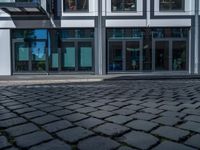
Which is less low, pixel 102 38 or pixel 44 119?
pixel 102 38

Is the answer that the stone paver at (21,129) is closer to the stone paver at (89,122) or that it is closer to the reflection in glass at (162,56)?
the stone paver at (89,122)

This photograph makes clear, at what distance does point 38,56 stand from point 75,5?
4436mm

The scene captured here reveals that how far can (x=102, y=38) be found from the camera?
24109 mm

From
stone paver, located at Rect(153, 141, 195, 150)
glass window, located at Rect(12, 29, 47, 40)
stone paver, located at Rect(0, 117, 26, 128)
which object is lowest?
stone paver, located at Rect(153, 141, 195, 150)

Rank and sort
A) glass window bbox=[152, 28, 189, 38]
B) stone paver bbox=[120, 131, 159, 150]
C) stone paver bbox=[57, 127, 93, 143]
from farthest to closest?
glass window bbox=[152, 28, 189, 38] → stone paver bbox=[57, 127, 93, 143] → stone paver bbox=[120, 131, 159, 150]

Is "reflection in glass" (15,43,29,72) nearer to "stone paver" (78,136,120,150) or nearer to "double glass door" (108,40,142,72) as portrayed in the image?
"double glass door" (108,40,142,72)

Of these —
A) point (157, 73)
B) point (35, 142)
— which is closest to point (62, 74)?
point (157, 73)

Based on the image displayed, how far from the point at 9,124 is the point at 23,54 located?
20.6m

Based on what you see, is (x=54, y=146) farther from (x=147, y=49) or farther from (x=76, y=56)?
(x=147, y=49)

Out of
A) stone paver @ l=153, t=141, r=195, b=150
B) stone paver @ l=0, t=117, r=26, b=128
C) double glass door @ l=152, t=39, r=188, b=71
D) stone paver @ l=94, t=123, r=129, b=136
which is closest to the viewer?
stone paver @ l=153, t=141, r=195, b=150

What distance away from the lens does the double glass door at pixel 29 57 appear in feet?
80.5

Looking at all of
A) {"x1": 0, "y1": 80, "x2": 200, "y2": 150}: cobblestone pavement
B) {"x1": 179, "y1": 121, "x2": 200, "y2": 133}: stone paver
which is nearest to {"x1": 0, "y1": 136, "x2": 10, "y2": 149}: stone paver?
{"x1": 0, "y1": 80, "x2": 200, "y2": 150}: cobblestone pavement

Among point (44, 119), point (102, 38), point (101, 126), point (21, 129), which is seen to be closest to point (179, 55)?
point (102, 38)

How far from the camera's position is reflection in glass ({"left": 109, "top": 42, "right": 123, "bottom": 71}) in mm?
24578
